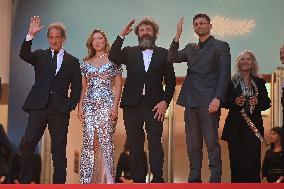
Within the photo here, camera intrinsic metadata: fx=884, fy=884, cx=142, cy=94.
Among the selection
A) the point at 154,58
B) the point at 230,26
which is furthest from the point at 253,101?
the point at 230,26

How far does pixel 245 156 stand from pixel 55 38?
6.62ft

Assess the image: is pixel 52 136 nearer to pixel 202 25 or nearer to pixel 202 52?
pixel 202 52

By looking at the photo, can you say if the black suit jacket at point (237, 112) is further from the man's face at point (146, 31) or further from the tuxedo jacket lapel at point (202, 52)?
the man's face at point (146, 31)

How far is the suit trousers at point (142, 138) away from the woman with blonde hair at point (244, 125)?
2.39 ft

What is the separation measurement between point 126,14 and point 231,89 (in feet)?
10.6

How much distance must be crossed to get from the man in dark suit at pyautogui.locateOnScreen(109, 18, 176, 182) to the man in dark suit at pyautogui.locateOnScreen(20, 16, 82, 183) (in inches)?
17.9

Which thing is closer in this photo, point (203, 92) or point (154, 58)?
point (203, 92)

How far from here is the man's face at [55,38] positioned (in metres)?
7.96

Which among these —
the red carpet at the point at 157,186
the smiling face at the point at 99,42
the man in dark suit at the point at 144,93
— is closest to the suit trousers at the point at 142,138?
the man in dark suit at the point at 144,93

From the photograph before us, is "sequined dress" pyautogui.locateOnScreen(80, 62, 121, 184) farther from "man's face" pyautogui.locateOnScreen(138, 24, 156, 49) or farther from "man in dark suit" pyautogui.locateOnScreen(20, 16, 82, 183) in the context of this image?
"man's face" pyautogui.locateOnScreen(138, 24, 156, 49)

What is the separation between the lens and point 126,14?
36.0 ft

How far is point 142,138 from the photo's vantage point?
7.73 metres

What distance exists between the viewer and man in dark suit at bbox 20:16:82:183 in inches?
305

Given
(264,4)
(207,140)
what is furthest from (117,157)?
(207,140)
